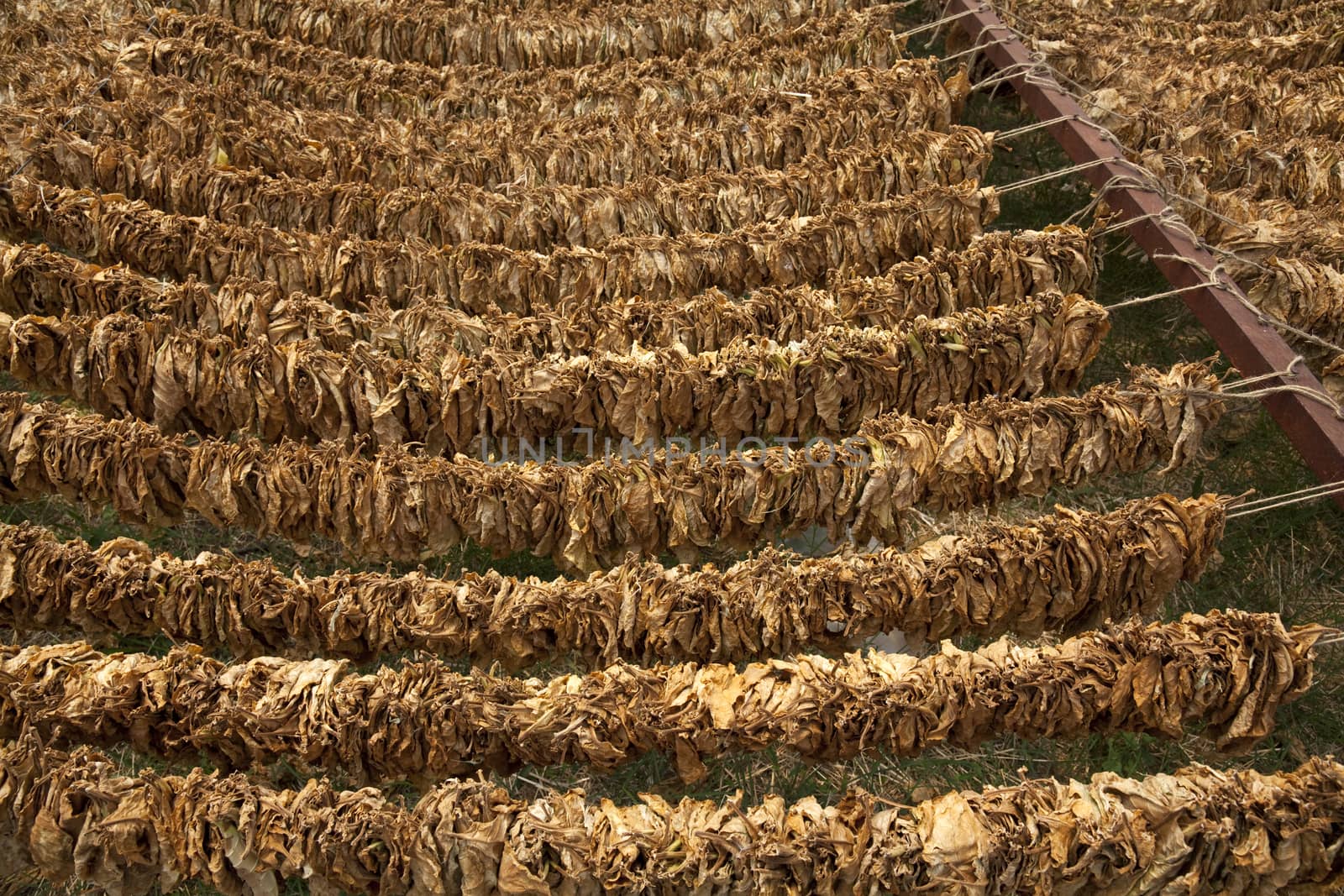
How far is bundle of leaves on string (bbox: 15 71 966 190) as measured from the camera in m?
4.05

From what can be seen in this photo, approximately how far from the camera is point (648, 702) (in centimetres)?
263

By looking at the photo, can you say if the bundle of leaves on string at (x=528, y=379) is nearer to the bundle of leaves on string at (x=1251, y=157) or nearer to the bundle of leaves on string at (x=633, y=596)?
the bundle of leaves on string at (x=633, y=596)

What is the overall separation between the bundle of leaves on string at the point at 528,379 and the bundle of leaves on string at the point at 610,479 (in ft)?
0.69

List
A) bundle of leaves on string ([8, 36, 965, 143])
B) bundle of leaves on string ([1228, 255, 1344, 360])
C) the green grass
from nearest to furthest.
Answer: the green grass < bundle of leaves on string ([1228, 255, 1344, 360]) < bundle of leaves on string ([8, 36, 965, 143])

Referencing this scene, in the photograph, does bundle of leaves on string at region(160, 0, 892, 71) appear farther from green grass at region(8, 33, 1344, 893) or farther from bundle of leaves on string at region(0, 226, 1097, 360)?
bundle of leaves on string at region(0, 226, 1097, 360)

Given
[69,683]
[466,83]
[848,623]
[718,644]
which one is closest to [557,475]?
[718,644]

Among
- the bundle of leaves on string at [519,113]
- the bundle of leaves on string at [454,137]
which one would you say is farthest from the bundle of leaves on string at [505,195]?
the bundle of leaves on string at [519,113]

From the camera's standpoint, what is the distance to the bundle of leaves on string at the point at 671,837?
Result: 241 cm

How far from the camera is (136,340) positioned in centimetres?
325

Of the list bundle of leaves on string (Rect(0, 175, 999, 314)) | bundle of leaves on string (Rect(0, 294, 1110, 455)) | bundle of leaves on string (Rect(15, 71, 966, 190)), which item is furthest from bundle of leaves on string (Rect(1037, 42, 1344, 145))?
bundle of leaves on string (Rect(0, 294, 1110, 455))

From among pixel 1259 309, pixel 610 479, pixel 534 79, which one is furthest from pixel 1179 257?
pixel 534 79

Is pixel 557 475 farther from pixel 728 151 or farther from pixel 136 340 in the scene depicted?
pixel 728 151

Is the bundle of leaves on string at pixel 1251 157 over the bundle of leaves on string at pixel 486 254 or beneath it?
over

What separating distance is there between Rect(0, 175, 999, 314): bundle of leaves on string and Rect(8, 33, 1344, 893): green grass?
0.94 meters
